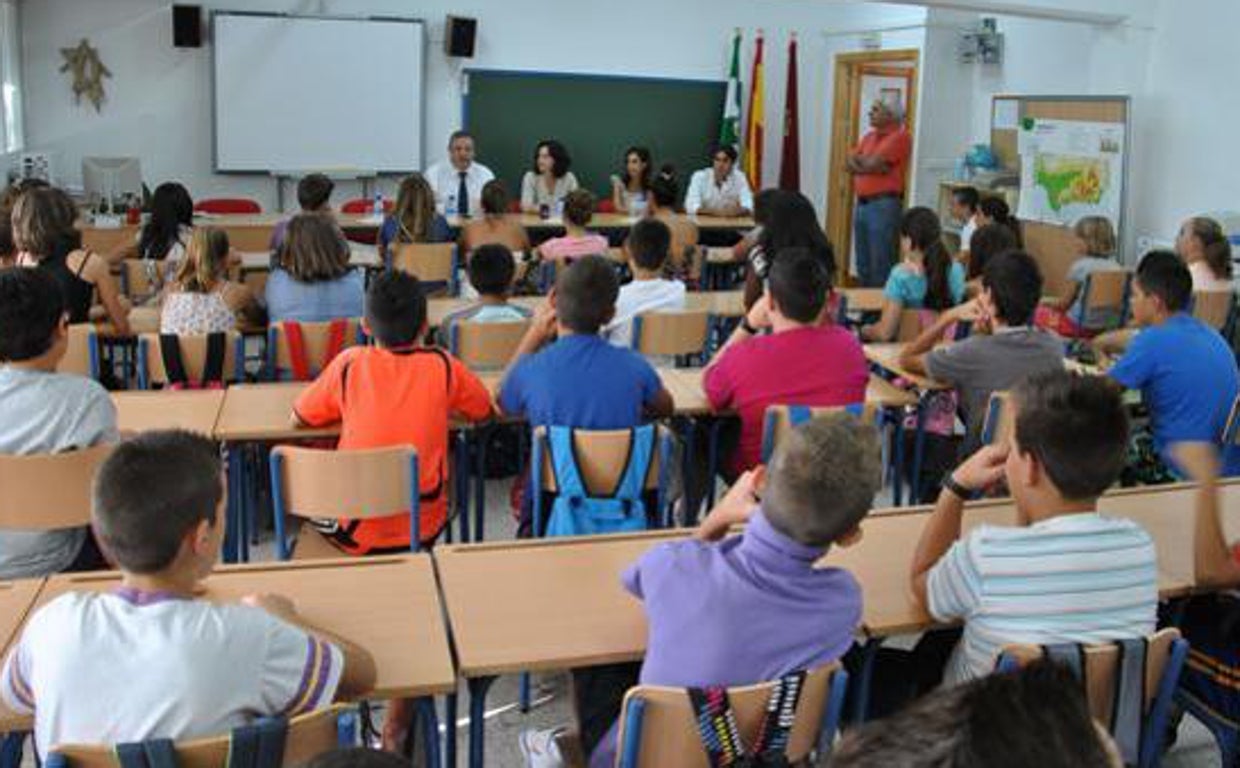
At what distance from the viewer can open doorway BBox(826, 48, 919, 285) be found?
10.2 meters

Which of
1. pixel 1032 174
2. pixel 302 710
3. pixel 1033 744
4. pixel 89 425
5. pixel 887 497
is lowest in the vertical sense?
pixel 887 497

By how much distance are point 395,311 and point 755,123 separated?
323 inches

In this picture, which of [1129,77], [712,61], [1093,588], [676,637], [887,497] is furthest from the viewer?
[712,61]

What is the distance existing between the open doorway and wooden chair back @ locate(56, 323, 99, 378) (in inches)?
290

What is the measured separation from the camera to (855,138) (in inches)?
437

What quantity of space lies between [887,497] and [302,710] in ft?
12.2

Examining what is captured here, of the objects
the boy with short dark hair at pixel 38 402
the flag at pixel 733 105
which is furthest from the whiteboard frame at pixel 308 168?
the boy with short dark hair at pixel 38 402

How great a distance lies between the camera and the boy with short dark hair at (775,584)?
6.33 feet

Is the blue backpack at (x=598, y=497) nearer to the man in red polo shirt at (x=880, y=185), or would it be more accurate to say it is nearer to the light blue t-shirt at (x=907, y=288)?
the light blue t-shirt at (x=907, y=288)

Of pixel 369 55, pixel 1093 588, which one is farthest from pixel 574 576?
pixel 369 55

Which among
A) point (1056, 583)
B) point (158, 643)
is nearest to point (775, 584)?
point (1056, 583)

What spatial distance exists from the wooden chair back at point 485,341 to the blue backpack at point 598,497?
1357 millimetres

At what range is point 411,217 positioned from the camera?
672 cm

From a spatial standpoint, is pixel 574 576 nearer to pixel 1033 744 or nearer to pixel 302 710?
pixel 302 710
